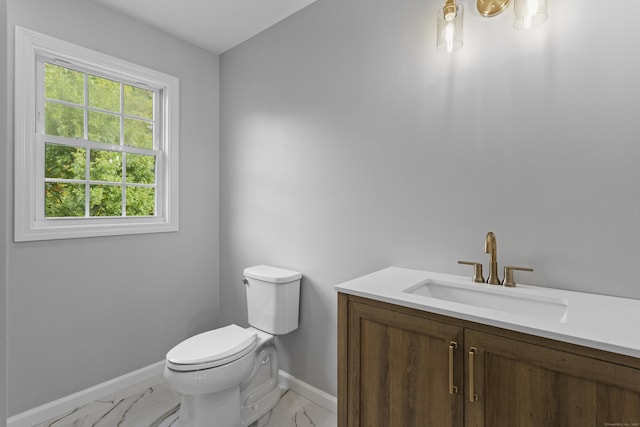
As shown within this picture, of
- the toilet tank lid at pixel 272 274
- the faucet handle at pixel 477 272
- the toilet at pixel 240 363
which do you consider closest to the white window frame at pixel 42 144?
the toilet tank lid at pixel 272 274

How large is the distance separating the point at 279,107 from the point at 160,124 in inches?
37.0

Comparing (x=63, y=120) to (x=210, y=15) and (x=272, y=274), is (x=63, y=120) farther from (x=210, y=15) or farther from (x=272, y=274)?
(x=272, y=274)

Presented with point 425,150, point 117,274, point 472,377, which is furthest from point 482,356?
point 117,274

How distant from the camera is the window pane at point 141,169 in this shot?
224 cm

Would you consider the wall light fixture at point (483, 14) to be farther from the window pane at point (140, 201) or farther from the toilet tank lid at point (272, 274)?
the window pane at point (140, 201)

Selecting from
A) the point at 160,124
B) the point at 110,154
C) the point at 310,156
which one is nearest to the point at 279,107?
the point at 310,156

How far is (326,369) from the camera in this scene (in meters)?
1.93

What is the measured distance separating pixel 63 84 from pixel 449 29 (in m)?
2.17

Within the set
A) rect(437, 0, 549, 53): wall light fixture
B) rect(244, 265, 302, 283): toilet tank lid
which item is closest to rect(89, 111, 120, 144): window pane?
rect(244, 265, 302, 283): toilet tank lid

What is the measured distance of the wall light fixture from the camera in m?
1.19

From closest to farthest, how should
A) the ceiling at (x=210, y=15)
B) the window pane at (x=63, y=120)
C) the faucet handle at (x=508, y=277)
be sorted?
the faucet handle at (x=508, y=277) → the window pane at (x=63, y=120) → the ceiling at (x=210, y=15)

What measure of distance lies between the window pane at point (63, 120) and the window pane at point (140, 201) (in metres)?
0.47

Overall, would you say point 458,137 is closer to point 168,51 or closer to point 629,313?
point 629,313

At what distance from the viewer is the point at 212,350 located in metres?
1.60
